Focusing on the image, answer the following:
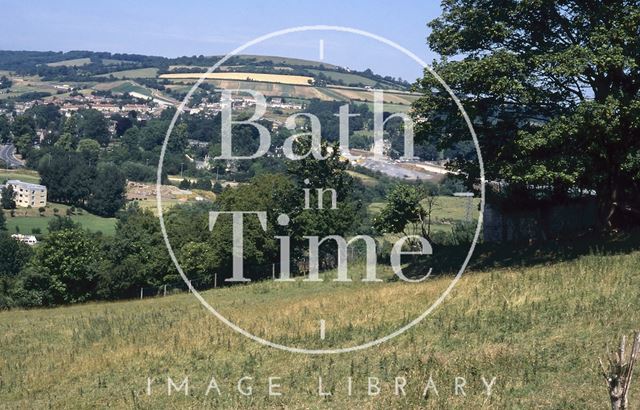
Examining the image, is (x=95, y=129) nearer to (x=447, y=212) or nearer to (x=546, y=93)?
(x=447, y=212)

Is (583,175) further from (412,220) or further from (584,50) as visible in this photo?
(412,220)

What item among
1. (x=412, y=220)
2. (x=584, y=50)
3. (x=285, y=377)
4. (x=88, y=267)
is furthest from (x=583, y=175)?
(x=88, y=267)

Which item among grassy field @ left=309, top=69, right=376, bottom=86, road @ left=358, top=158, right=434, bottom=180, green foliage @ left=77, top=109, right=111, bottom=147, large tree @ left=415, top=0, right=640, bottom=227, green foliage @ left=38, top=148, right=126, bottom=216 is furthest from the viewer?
green foliage @ left=77, top=109, right=111, bottom=147

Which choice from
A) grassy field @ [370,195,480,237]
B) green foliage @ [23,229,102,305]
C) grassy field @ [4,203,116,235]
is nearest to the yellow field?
grassy field @ [4,203,116,235]

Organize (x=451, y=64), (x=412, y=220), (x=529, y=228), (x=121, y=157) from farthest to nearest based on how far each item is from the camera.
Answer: (x=121, y=157), (x=412, y=220), (x=529, y=228), (x=451, y=64)

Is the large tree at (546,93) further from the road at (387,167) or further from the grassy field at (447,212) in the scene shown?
the road at (387,167)

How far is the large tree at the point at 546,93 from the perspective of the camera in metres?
17.3

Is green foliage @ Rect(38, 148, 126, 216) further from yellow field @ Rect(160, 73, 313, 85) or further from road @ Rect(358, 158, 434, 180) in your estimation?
road @ Rect(358, 158, 434, 180)

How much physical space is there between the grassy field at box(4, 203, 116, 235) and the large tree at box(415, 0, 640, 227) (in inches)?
2781

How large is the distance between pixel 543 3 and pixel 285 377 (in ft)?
40.3

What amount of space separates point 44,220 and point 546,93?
290ft

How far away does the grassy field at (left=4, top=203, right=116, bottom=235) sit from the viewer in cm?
8856

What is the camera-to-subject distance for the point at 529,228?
24922 mm

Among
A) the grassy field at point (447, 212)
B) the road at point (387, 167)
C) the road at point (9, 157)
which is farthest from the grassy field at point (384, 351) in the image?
the road at point (9, 157)
